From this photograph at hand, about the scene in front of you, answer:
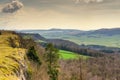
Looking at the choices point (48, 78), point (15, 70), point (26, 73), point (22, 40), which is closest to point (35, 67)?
point (48, 78)

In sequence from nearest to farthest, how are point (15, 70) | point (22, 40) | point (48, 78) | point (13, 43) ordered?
point (15, 70) < point (48, 78) < point (13, 43) < point (22, 40)

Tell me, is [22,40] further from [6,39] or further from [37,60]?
[37,60]

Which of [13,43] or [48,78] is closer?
[48,78]

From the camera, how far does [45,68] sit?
114312 mm

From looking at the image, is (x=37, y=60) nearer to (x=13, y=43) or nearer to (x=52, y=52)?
(x=52, y=52)

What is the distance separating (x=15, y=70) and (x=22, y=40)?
100565mm

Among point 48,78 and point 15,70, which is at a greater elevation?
point 15,70

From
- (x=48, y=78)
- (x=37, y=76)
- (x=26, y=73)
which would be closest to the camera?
(x=26, y=73)

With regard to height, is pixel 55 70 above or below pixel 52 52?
below

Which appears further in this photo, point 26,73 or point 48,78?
point 48,78

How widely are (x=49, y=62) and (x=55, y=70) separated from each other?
6480mm

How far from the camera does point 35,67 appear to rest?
10581cm

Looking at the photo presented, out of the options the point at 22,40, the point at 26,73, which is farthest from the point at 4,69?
the point at 22,40

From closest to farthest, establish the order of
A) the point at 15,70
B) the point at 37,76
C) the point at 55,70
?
the point at 15,70
the point at 37,76
the point at 55,70
